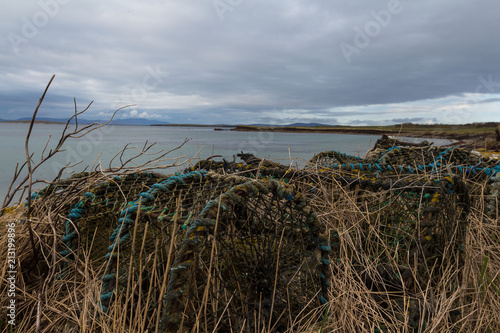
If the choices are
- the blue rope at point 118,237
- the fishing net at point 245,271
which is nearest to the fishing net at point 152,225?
the blue rope at point 118,237

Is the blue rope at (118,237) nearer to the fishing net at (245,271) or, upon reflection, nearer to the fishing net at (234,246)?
the fishing net at (234,246)

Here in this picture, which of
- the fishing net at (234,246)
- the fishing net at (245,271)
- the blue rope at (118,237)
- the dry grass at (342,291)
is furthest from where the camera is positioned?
the dry grass at (342,291)

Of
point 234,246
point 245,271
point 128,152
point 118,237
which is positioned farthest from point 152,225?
point 128,152

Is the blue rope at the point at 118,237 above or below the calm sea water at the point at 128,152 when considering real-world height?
above

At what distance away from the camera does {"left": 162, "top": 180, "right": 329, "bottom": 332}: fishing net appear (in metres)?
1.60

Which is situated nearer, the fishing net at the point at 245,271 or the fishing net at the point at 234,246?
the fishing net at the point at 245,271

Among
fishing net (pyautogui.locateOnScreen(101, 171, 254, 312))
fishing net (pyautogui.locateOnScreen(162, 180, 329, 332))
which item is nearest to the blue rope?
fishing net (pyautogui.locateOnScreen(101, 171, 254, 312))

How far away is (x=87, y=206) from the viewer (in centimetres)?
264

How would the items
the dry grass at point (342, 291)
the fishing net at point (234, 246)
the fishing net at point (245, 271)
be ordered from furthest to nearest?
the dry grass at point (342, 291) → the fishing net at point (234, 246) → the fishing net at point (245, 271)

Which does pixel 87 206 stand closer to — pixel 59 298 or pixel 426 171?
pixel 59 298

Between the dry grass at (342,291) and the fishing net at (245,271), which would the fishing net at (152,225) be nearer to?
the dry grass at (342,291)

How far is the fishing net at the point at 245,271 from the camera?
1.60m

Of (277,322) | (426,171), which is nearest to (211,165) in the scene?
(277,322)

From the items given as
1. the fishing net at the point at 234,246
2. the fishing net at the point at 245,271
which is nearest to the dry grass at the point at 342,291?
the fishing net at the point at 234,246
